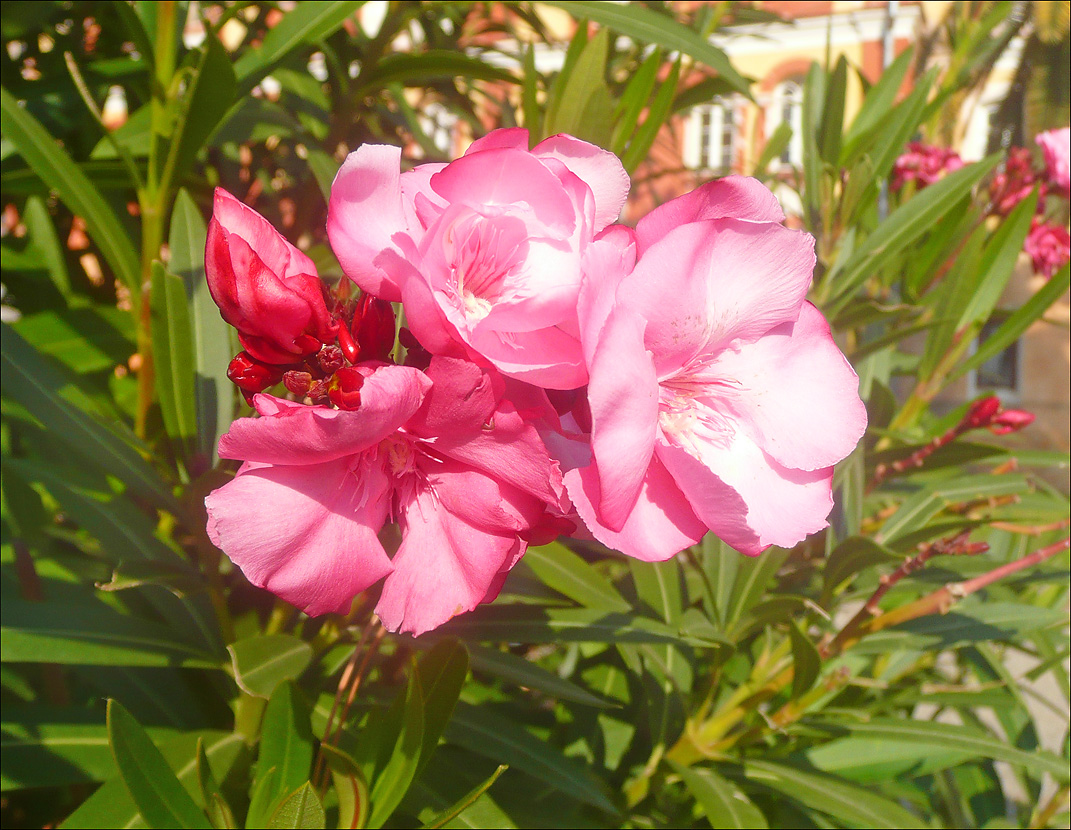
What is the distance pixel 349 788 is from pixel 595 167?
620 millimetres

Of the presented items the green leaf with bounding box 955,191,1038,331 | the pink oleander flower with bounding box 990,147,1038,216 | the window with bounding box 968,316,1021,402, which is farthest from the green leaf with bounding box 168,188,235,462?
the window with bounding box 968,316,1021,402

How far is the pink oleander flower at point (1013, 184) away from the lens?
185 centimetres

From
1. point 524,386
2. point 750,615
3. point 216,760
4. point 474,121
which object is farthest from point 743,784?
point 474,121

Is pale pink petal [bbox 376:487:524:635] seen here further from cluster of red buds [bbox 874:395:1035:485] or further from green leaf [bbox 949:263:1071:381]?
green leaf [bbox 949:263:1071:381]

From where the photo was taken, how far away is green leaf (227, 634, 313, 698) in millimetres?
768

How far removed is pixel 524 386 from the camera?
1.80 feet

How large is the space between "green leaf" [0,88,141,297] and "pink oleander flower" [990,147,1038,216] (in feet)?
5.97

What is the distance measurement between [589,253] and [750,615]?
→ 2.74 feet

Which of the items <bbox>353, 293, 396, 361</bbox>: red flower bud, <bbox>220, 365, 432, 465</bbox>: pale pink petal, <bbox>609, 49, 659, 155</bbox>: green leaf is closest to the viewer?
<bbox>220, 365, 432, 465</bbox>: pale pink petal

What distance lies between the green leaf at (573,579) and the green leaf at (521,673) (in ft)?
0.32

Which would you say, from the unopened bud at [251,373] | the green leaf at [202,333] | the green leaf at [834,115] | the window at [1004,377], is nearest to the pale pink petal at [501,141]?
the unopened bud at [251,373]

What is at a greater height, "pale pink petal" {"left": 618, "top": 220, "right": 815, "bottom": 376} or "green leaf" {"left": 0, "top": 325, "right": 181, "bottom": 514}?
"pale pink petal" {"left": 618, "top": 220, "right": 815, "bottom": 376}

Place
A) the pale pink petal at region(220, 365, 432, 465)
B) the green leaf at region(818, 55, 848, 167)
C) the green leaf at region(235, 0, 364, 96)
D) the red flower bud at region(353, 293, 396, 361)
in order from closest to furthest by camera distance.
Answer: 1. the pale pink petal at region(220, 365, 432, 465)
2. the red flower bud at region(353, 293, 396, 361)
3. the green leaf at region(235, 0, 364, 96)
4. the green leaf at region(818, 55, 848, 167)

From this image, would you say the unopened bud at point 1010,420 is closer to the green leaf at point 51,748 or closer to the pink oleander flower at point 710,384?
the pink oleander flower at point 710,384
